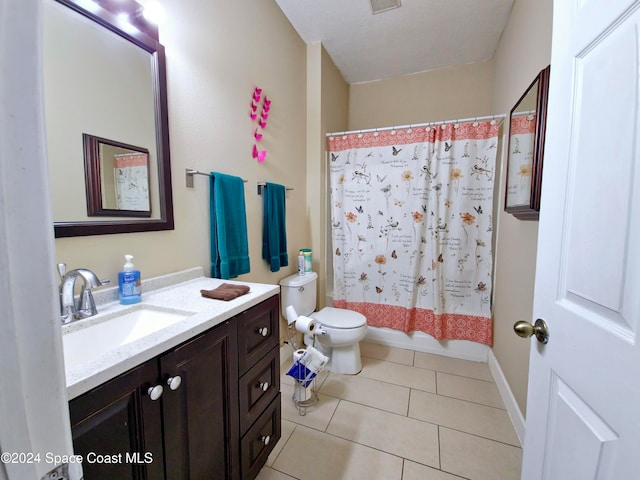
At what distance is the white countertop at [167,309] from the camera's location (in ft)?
1.91

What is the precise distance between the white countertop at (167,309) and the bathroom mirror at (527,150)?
1.29m

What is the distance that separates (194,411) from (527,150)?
1932 millimetres

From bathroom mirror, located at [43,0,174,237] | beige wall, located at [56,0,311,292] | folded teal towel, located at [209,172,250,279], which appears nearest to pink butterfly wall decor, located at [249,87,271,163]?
beige wall, located at [56,0,311,292]

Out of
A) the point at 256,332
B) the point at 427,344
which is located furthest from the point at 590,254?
the point at 427,344

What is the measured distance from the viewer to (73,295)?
85cm

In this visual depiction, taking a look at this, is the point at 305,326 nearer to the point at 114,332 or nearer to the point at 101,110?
the point at 114,332

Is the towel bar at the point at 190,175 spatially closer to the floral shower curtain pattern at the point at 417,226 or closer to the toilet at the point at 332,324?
the toilet at the point at 332,324

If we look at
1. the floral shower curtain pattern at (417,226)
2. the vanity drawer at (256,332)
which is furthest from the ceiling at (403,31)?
the vanity drawer at (256,332)

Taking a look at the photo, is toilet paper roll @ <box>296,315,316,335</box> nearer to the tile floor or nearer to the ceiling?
the tile floor

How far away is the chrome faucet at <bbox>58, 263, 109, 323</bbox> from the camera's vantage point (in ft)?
2.73

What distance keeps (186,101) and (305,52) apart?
1.54 meters

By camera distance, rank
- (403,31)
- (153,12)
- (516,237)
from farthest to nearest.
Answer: (403,31)
(516,237)
(153,12)

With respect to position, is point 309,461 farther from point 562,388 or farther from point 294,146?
point 294,146

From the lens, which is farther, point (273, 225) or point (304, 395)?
point (273, 225)
